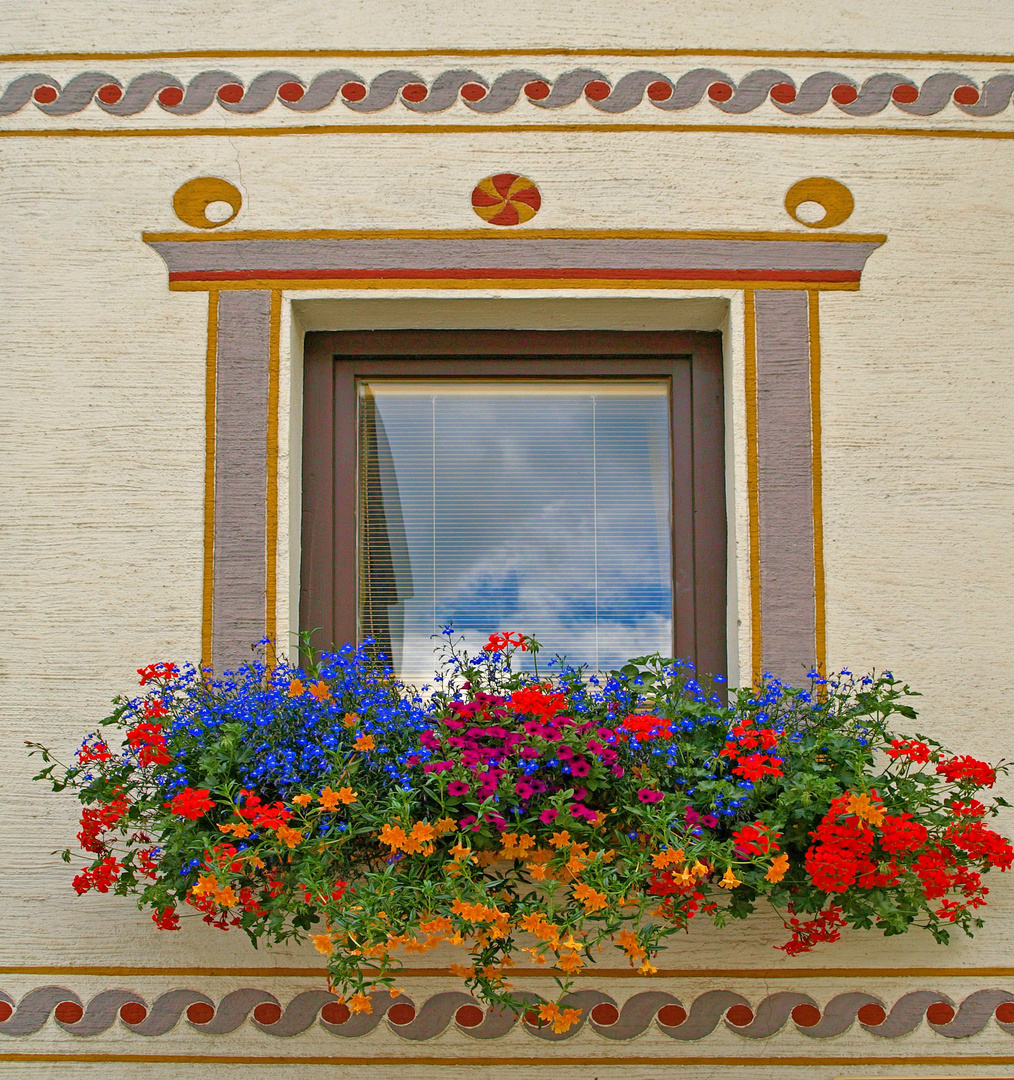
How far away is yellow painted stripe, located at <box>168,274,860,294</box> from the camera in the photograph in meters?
3.10

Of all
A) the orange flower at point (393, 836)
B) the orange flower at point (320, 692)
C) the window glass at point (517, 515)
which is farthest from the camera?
the window glass at point (517, 515)

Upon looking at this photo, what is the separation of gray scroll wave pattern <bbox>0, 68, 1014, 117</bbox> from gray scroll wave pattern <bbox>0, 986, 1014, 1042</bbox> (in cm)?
250

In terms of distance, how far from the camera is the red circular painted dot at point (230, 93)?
10.4 ft

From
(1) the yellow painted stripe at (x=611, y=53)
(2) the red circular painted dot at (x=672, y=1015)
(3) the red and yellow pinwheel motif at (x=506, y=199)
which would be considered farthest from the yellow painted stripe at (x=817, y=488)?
(2) the red circular painted dot at (x=672, y=1015)

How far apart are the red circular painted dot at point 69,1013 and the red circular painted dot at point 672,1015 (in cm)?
155

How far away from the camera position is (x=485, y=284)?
3100 mm

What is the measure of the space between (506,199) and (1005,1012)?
2625mm

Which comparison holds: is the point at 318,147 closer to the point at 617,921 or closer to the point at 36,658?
the point at 36,658

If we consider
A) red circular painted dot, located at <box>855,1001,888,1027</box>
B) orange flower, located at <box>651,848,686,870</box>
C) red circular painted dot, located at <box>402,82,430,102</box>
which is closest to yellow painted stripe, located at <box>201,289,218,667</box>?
red circular painted dot, located at <box>402,82,430,102</box>

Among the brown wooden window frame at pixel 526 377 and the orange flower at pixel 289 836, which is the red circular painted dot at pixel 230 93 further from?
the orange flower at pixel 289 836

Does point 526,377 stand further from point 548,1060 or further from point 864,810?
point 548,1060

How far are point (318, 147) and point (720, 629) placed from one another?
6.05 feet

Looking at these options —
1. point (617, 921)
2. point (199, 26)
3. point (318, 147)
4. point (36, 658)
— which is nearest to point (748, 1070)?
point (617, 921)

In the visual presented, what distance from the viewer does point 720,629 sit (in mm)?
3174
